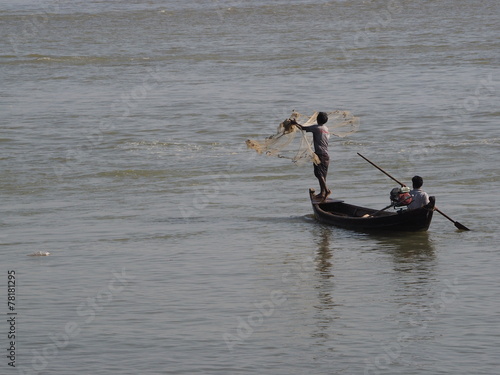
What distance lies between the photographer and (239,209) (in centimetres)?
1847

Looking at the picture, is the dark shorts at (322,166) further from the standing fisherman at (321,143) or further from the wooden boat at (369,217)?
the wooden boat at (369,217)

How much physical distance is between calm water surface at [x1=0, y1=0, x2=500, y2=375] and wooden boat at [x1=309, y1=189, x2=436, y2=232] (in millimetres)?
194

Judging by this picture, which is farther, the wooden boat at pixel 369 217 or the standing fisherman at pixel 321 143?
the standing fisherman at pixel 321 143

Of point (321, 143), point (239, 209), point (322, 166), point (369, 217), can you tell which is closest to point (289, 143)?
point (321, 143)

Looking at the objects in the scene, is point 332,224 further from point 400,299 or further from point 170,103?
point 170,103

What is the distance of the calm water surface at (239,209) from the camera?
11820mm

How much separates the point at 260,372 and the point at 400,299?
2742 mm

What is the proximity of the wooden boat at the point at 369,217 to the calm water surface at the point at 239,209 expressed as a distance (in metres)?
0.19

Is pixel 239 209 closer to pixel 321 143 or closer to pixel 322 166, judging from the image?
pixel 322 166

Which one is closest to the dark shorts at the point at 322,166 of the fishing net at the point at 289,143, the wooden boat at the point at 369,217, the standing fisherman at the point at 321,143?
the standing fisherman at the point at 321,143

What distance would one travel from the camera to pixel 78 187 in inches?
826

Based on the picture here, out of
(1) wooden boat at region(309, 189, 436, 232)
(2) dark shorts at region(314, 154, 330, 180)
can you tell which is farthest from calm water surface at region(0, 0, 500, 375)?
(2) dark shorts at region(314, 154, 330, 180)

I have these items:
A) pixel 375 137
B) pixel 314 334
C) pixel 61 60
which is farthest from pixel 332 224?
pixel 61 60

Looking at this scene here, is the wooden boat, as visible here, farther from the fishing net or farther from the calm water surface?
the fishing net
